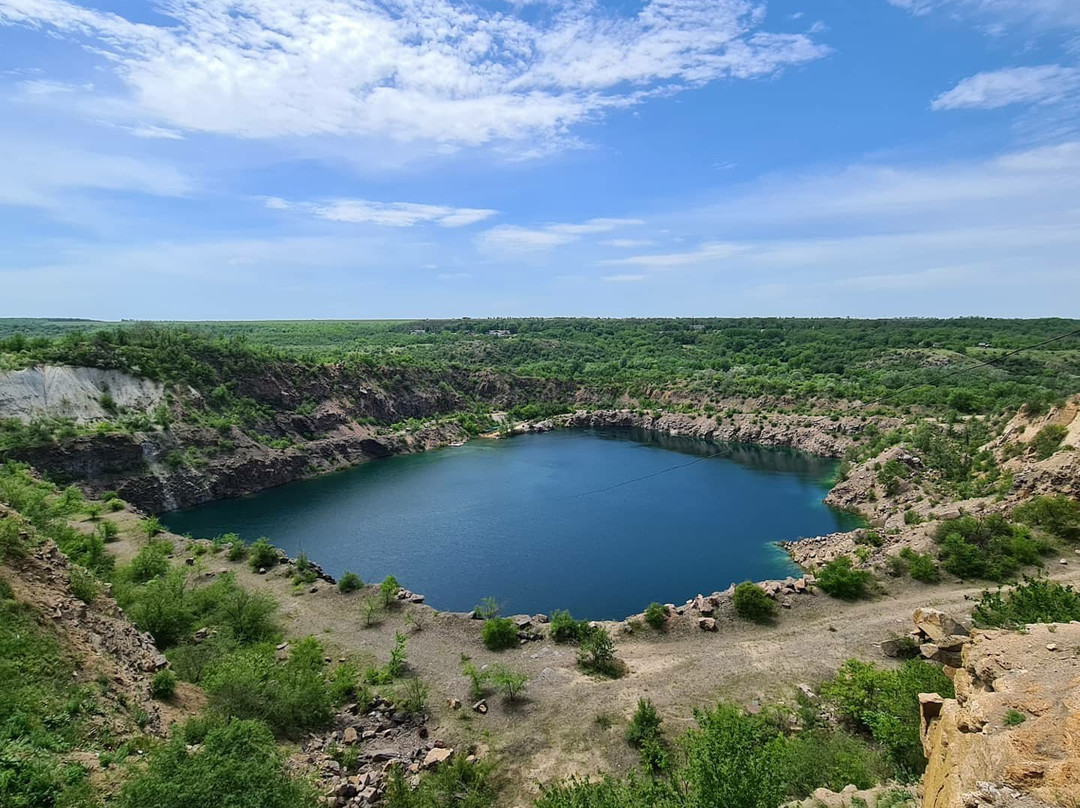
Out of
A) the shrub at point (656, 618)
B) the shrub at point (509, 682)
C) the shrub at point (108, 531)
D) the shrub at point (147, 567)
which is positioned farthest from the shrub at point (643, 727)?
the shrub at point (108, 531)

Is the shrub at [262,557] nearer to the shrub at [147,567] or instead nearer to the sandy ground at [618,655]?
the sandy ground at [618,655]

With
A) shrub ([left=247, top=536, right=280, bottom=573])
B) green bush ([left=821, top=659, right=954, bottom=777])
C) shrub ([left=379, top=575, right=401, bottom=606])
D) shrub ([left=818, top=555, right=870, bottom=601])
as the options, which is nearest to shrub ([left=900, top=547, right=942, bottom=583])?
shrub ([left=818, top=555, right=870, bottom=601])

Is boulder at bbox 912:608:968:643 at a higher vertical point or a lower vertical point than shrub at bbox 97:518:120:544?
higher

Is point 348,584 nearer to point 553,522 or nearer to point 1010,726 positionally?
point 553,522

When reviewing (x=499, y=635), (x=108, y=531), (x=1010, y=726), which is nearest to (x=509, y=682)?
(x=499, y=635)

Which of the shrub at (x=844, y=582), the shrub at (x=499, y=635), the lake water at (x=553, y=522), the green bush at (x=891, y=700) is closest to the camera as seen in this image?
the green bush at (x=891, y=700)

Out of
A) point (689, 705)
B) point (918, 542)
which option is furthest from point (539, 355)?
point (689, 705)

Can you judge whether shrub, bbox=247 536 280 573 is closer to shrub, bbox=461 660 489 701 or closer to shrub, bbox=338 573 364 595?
shrub, bbox=338 573 364 595
